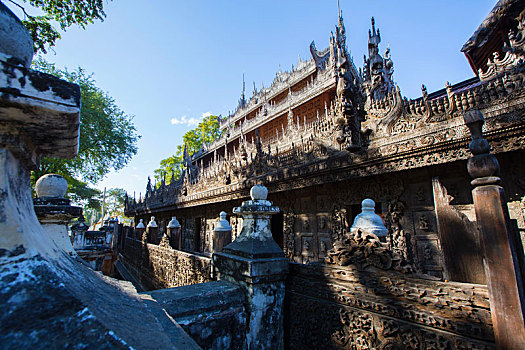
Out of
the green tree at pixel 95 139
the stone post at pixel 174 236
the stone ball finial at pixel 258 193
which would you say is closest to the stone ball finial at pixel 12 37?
the stone ball finial at pixel 258 193

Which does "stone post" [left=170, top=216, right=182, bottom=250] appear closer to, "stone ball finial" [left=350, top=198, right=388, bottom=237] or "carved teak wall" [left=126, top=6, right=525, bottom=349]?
"carved teak wall" [left=126, top=6, right=525, bottom=349]

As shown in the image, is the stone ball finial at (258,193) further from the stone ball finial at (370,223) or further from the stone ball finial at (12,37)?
the stone ball finial at (12,37)

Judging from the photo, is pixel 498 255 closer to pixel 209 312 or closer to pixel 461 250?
pixel 461 250

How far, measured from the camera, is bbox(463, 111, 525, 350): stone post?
5.08 feet

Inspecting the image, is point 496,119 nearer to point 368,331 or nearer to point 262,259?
point 368,331

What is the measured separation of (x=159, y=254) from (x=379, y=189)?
723 centimetres

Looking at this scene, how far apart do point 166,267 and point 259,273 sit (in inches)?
240

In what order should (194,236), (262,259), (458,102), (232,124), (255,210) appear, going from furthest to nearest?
(232,124), (194,236), (458,102), (255,210), (262,259)

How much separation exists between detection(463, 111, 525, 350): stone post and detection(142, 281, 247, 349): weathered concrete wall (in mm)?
2056

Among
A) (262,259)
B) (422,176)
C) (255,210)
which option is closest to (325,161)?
(422,176)

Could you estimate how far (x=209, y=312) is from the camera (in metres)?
2.27

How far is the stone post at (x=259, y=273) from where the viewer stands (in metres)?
2.54

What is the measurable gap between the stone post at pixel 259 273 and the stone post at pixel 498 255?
1.79 m

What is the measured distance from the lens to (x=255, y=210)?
10.0 feet
